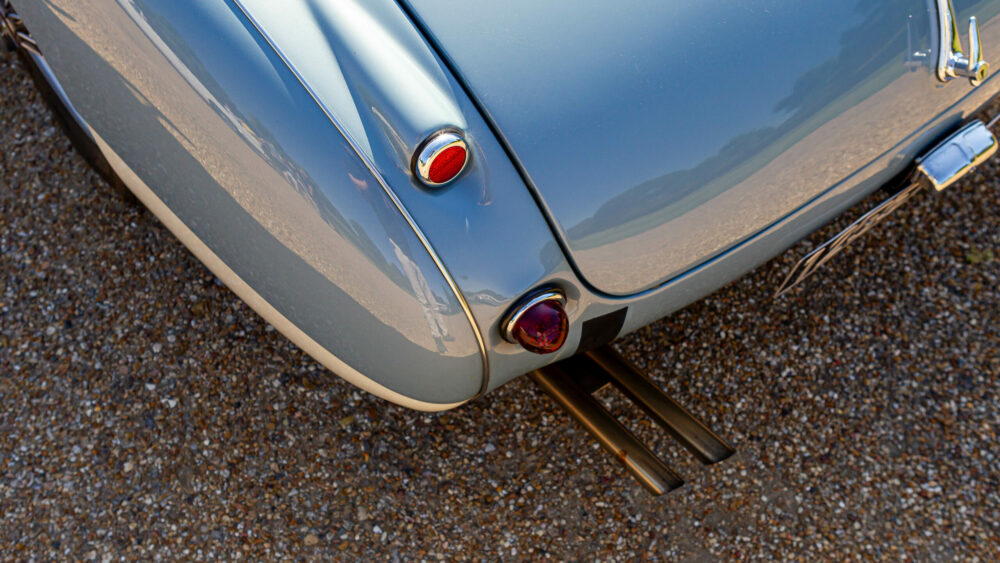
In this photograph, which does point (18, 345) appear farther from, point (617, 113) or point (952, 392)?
point (952, 392)

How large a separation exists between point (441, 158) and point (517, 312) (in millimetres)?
342

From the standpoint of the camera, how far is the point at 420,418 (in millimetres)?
2379

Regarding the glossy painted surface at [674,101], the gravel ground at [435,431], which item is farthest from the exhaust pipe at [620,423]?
the glossy painted surface at [674,101]

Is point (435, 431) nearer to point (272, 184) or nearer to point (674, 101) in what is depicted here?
point (272, 184)

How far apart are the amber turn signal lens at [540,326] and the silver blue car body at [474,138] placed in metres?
0.05

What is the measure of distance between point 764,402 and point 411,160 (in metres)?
1.61

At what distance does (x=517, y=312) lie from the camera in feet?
4.96

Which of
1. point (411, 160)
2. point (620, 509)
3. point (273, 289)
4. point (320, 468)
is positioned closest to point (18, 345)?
point (320, 468)

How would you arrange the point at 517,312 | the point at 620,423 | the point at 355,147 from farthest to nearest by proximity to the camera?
the point at 620,423 → the point at 517,312 → the point at 355,147

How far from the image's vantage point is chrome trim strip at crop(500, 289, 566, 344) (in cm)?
151

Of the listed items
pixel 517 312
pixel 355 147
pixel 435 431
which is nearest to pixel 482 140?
pixel 355 147

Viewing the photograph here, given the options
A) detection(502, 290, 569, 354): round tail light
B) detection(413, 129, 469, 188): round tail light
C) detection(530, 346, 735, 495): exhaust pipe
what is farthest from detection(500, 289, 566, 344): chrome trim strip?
detection(530, 346, 735, 495): exhaust pipe

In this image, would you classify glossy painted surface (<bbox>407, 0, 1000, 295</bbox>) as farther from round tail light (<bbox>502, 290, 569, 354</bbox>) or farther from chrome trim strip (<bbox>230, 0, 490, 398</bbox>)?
chrome trim strip (<bbox>230, 0, 490, 398</bbox>)

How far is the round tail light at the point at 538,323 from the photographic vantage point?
59.8 inches
